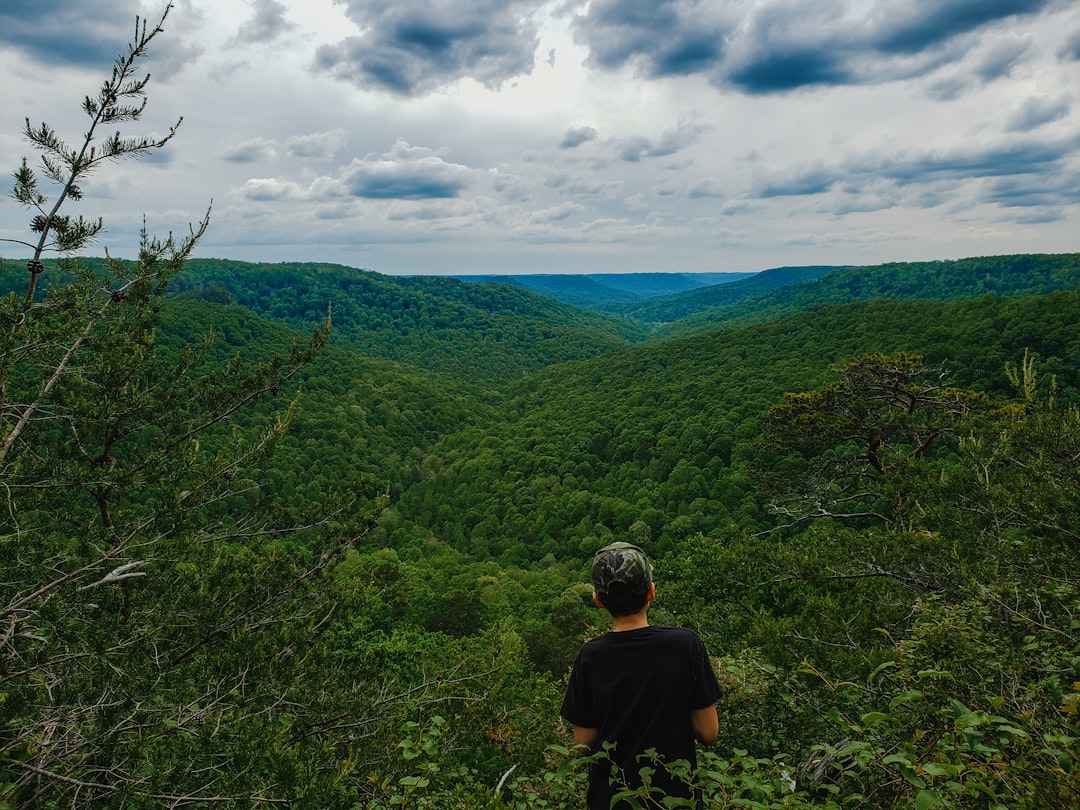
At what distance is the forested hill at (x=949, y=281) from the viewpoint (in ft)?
414

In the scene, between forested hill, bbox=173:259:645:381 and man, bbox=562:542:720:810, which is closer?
man, bbox=562:542:720:810

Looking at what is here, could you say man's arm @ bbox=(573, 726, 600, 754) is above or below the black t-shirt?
below

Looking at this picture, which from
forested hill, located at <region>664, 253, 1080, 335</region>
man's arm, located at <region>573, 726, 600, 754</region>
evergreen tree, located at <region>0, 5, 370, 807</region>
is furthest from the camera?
forested hill, located at <region>664, 253, 1080, 335</region>

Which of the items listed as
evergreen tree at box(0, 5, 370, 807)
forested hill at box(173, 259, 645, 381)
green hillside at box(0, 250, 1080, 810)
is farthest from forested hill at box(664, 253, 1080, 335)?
evergreen tree at box(0, 5, 370, 807)

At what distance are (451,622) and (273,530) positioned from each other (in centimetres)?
2180

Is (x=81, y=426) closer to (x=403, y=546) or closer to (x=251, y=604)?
(x=251, y=604)

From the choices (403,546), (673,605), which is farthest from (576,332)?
(673,605)

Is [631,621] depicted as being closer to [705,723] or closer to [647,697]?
[647,697]

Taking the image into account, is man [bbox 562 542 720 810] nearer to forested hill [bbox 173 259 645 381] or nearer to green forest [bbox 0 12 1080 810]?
green forest [bbox 0 12 1080 810]

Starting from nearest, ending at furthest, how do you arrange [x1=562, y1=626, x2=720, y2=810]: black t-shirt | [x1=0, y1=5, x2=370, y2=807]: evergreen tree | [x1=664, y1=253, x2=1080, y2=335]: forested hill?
[x1=562, y1=626, x2=720, y2=810]: black t-shirt < [x1=0, y1=5, x2=370, y2=807]: evergreen tree < [x1=664, y1=253, x2=1080, y2=335]: forested hill

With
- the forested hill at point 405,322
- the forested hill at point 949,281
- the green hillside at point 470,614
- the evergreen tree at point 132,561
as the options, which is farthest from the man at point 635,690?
the forested hill at point 949,281

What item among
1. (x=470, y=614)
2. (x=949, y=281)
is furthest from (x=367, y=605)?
(x=949, y=281)

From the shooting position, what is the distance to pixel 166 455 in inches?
249

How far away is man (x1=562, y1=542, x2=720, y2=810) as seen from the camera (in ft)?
8.54
